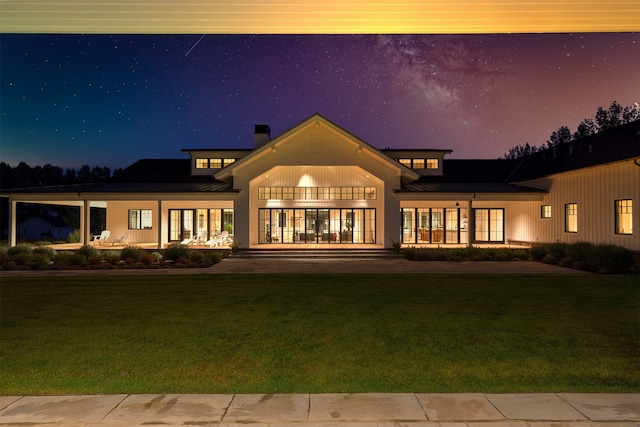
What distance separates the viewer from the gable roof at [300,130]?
778 inches

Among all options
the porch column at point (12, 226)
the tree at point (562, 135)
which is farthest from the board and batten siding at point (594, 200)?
the tree at point (562, 135)

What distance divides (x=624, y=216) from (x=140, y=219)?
2503 centimetres

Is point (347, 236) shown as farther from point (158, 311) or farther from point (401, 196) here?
point (158, 311)

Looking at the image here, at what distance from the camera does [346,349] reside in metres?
5.43

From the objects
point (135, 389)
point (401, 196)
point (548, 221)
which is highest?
point (401, 196)

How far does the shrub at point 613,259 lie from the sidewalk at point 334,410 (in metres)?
11.2

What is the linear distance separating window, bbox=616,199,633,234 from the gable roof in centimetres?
907

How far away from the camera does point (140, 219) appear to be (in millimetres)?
24234

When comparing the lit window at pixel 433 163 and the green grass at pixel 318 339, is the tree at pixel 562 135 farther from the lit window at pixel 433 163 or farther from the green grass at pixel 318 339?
the green grass at pixel 318 339

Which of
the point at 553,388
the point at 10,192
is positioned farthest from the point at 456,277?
the point at 10,192

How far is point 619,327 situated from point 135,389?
740 cm

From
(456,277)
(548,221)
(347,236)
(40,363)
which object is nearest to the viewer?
(40,363)

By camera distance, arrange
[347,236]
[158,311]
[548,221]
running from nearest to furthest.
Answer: [158,311] < [548,221] < [347,236]

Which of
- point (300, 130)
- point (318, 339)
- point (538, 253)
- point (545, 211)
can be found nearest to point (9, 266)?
point (300, 130)
